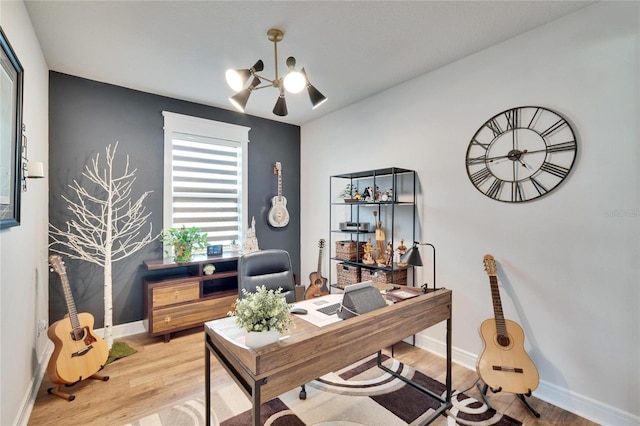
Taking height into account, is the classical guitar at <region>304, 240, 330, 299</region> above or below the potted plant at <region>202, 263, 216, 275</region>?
below

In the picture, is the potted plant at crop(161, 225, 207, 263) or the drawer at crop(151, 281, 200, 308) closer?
the drawer at crop(151, 281, 200, 308)

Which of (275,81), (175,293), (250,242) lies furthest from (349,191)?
(175,293)

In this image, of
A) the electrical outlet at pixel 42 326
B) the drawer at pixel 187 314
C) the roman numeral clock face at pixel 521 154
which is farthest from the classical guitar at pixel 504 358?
the electrical outlet at pixel 42 326

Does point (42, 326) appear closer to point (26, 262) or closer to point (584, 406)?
point (26, 262)

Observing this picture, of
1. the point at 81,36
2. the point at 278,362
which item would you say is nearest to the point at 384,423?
the point at 278,362

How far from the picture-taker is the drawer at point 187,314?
300cm

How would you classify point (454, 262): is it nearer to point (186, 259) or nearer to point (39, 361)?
point (186, 259)

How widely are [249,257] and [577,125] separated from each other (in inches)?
101

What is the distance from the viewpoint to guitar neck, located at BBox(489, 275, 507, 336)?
215cm

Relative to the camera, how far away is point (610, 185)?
6.26ft

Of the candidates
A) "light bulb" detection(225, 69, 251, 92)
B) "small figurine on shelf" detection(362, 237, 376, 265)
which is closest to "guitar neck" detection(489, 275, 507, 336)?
"small figurine on shelf" detection(362, 237, 376, 265)

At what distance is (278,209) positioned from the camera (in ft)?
14.1

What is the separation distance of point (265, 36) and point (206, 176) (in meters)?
2.04

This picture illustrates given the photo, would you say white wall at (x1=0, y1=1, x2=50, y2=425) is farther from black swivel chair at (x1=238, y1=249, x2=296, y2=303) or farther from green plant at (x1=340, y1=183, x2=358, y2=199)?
green plant at (x1=340, y1=183, x2=358, y2=199)
